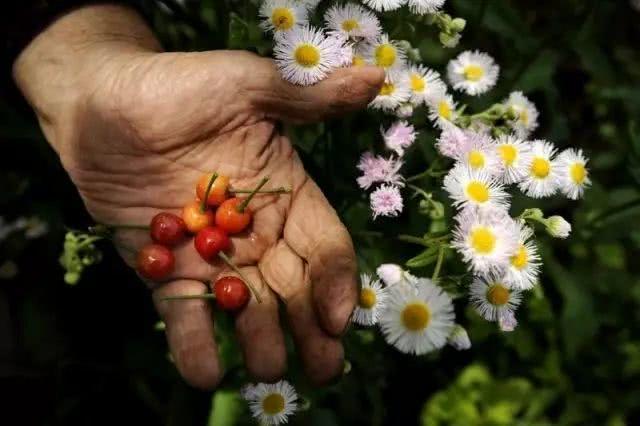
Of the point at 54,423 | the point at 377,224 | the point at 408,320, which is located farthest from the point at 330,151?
the point at 54,423

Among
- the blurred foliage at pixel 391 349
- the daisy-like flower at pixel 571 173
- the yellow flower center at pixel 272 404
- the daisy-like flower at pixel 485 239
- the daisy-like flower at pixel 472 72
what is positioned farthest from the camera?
the blurred foliage at pixel 391 349

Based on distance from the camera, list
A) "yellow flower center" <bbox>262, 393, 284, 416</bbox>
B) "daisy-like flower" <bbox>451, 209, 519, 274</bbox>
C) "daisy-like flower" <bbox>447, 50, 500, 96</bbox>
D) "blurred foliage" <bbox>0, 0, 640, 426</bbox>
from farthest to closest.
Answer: "blurred foliage" <bbox>0, 0, 640, 426</bbox>
"daisy-like flower" <bbox>447, 50, 500, 96</bbox>
"yellow flower center" <bbox>262, 393, 284, 416</bbox>
"daisy-like flower" <bbox>451, 209, 519, 274</bbox>

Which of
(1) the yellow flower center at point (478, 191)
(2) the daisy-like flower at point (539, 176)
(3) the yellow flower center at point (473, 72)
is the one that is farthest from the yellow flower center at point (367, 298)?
(3) the yellow flower center at point (473, 72)

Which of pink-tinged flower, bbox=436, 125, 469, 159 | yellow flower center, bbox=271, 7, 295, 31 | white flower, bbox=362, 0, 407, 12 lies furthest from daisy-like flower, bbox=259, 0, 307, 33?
pink-tinged flower, bbox=436, 125, 469, 159

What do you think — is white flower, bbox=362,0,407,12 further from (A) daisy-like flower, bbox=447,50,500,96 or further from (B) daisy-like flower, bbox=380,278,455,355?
(B) daisy-like flower, bbox=380,278,455,355

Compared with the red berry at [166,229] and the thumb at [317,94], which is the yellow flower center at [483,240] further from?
the red berry at [166,229]

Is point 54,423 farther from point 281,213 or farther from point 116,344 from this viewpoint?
point 281,213
